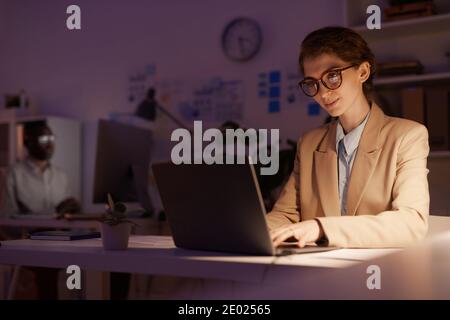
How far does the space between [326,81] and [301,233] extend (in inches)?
21.5

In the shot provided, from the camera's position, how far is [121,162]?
9.33 ft

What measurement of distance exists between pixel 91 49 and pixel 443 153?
316 centimetres

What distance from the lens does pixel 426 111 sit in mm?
3041

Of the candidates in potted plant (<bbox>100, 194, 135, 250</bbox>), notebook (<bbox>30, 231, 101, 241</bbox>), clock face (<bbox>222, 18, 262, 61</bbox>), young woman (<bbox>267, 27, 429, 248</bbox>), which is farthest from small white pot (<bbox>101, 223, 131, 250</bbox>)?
clock face (<bbox>222, 18, 262, 61</bbox>)

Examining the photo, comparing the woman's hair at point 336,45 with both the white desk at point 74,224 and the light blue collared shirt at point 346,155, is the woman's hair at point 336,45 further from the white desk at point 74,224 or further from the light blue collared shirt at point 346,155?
the white desk at point 74,224

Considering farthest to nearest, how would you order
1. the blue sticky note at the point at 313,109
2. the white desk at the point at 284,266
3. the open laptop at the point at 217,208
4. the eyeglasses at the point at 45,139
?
1. the eyeglasses at the point at 45,139
2. the blue sticky note at the point at 313,109
3. the open laptop at the point at 217,208
4. the white desk at the point at 284,266

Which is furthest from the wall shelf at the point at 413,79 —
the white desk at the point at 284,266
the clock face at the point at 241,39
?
the white desk at the point at 284,266

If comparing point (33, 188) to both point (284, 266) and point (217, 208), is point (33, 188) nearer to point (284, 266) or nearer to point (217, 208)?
point (217, 208)

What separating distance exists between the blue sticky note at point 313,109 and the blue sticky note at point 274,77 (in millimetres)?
307

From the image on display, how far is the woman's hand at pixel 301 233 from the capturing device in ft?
3.98

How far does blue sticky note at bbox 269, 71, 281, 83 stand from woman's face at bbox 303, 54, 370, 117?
219 cm

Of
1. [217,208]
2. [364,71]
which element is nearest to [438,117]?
[364,71]

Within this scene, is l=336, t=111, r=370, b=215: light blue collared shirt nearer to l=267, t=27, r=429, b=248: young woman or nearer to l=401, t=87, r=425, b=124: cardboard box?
l=267, t=27, r=429, b=248: young woman

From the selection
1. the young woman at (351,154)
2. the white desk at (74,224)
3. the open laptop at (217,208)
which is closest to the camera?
the open laptop at (217,208)
